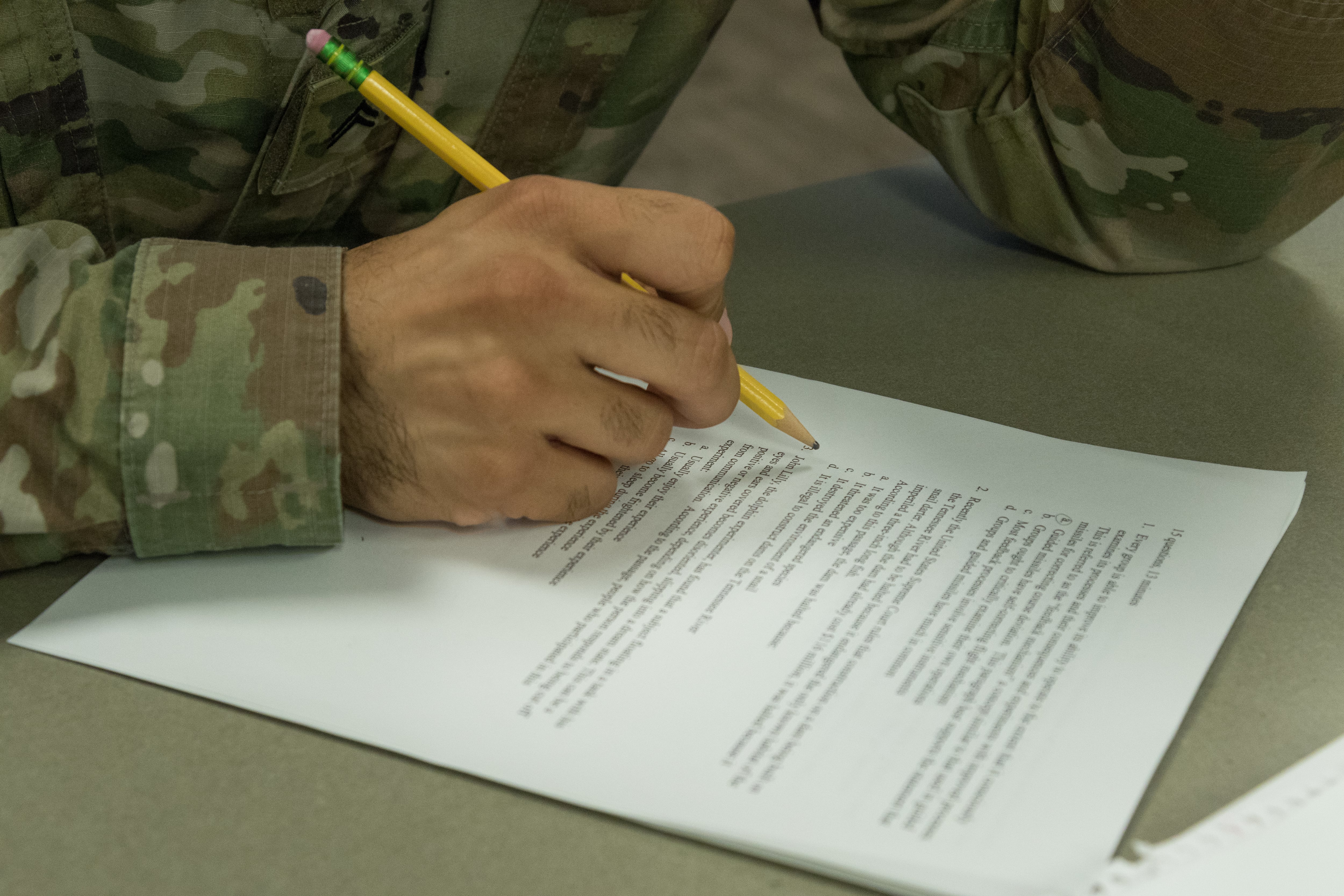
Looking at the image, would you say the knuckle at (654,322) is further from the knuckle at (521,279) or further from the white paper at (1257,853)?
the white paper at (1257,853)

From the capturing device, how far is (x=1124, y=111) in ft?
2.39

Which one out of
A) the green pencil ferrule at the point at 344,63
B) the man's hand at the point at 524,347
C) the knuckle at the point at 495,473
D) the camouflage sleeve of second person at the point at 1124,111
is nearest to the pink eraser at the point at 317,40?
the green pencil ferrule at the point at 344,63

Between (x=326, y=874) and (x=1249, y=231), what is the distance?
2.29 ft

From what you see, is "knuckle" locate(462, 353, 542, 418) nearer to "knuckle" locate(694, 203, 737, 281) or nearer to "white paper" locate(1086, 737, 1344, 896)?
"knuckle" locate(694, 203, 737, 281)

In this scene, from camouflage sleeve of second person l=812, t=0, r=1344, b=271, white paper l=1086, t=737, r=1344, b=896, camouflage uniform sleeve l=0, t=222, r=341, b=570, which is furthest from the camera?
A: camouflage sleeve of second person l=812, t=0, r=1344, b=271

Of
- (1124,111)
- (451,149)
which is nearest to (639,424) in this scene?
(451,149)

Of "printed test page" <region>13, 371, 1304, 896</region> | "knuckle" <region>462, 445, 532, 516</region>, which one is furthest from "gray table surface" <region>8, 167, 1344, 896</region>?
"knuckle" <region>462, 445, 532, 516</region>

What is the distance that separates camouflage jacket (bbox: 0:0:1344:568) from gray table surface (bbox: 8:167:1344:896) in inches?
2.6

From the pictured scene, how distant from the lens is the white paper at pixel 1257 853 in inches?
14.1

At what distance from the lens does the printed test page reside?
40 centimetres

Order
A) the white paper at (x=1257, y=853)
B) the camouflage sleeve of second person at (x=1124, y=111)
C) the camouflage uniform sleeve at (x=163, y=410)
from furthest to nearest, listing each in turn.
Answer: the camouflage sleeve of second person at (x=1124, y=111)
the camouflage uniform sleeve at (x=163, y=410)
the white paper at (x=1257, y=853)

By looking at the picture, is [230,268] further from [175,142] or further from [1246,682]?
[1246,682]

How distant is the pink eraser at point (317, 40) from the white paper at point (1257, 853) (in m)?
0.49

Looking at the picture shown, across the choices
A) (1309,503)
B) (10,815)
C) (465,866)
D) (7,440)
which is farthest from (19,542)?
(1309,503)
